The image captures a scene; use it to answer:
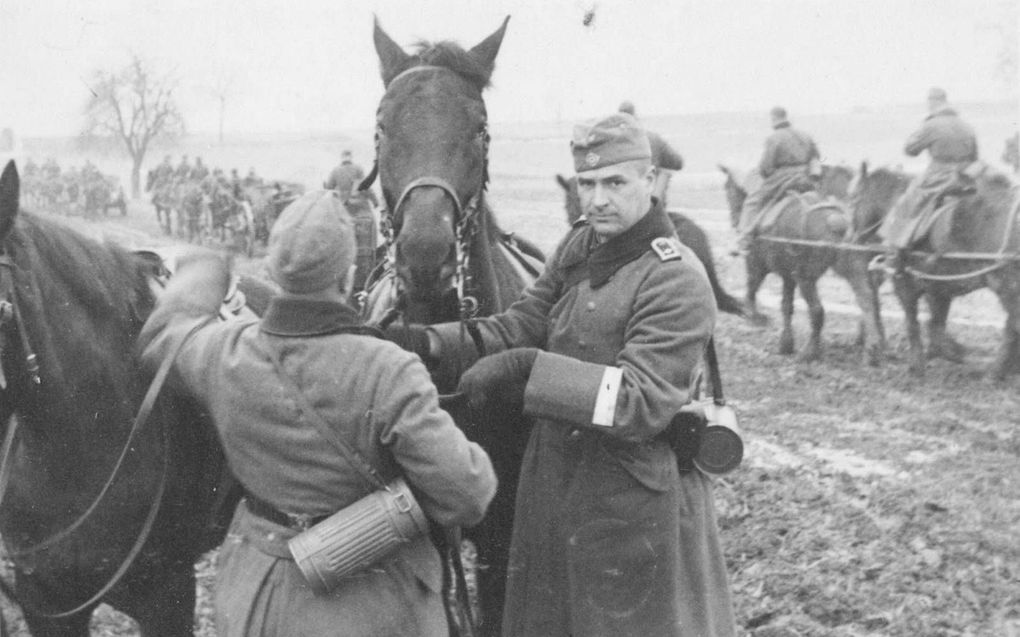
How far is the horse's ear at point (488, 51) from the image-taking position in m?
3.74

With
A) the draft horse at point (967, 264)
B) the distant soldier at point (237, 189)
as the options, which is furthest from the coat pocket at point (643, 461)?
the distant soldier at point (237, 189)

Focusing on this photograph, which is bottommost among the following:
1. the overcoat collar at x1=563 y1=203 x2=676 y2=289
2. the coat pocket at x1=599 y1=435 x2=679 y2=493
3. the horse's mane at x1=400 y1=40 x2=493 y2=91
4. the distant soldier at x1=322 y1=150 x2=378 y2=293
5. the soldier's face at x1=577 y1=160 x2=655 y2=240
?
the distant soldier at x1=322 y1=150 x2=378 y2=293

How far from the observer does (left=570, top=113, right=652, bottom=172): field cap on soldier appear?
105 inches

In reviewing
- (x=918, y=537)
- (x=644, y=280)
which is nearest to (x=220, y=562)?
(x=644, y=280)

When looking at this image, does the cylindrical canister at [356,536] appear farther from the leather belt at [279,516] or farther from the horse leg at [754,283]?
the horse leg at [754,283]

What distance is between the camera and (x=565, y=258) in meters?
3.01

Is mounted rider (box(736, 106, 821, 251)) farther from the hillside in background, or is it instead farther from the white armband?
the hillside in background

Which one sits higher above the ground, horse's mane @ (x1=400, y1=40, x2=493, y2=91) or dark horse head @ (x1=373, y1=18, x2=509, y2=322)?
horse's mane @ (x1=400, y1=40, x2=493, y2=91)

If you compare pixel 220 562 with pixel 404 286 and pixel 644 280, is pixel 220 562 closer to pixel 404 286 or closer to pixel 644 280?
pixel 404 286

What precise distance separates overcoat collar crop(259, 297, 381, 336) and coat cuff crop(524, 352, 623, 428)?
539 mm

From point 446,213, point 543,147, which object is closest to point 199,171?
point 543,147

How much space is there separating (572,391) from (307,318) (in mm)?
702

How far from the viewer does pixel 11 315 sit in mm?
2590

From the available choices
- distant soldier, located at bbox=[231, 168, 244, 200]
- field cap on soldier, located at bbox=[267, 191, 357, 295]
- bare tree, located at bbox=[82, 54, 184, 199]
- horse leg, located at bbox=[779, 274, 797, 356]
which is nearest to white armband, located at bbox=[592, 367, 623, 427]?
field cap on soldier, located at bbox=[267, 191, 357, 295]
